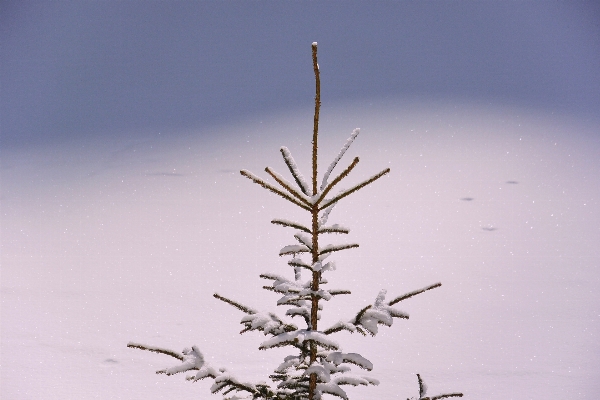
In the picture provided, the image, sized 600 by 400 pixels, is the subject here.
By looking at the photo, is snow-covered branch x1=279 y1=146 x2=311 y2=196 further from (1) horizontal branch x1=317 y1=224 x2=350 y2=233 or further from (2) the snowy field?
(2) the snowy field

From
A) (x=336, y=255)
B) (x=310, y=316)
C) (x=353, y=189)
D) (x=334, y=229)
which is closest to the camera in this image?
(x=353, y=189)

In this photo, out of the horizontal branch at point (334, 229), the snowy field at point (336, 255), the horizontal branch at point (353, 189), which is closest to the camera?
the horizontal branch at point (353, 189)

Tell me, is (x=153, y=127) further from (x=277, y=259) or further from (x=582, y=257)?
(x=582, y=257)

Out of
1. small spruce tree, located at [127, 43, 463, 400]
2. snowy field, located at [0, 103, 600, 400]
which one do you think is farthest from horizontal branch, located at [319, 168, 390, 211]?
snowy field, located at [0, 103, 600, 400]

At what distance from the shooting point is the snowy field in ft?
12.7

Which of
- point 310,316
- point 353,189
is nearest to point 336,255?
point 310,316

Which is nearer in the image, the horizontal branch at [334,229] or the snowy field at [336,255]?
the horizontal branch at [334,229]

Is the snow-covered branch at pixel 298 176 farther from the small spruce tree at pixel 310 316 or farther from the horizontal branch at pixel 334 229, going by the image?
the horizontal branch at pixel 334 229

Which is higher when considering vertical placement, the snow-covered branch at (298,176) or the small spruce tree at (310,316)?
the snow-covered branch at (298,176)

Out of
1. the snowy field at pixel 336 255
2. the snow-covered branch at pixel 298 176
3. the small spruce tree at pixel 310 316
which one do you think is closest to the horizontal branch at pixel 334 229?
the small spruce tree at pixel 310 316

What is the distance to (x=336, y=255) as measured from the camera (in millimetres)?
5652

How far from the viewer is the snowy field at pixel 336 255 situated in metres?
3.86

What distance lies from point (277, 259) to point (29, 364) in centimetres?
245

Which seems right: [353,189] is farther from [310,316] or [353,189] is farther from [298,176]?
[310,316]
